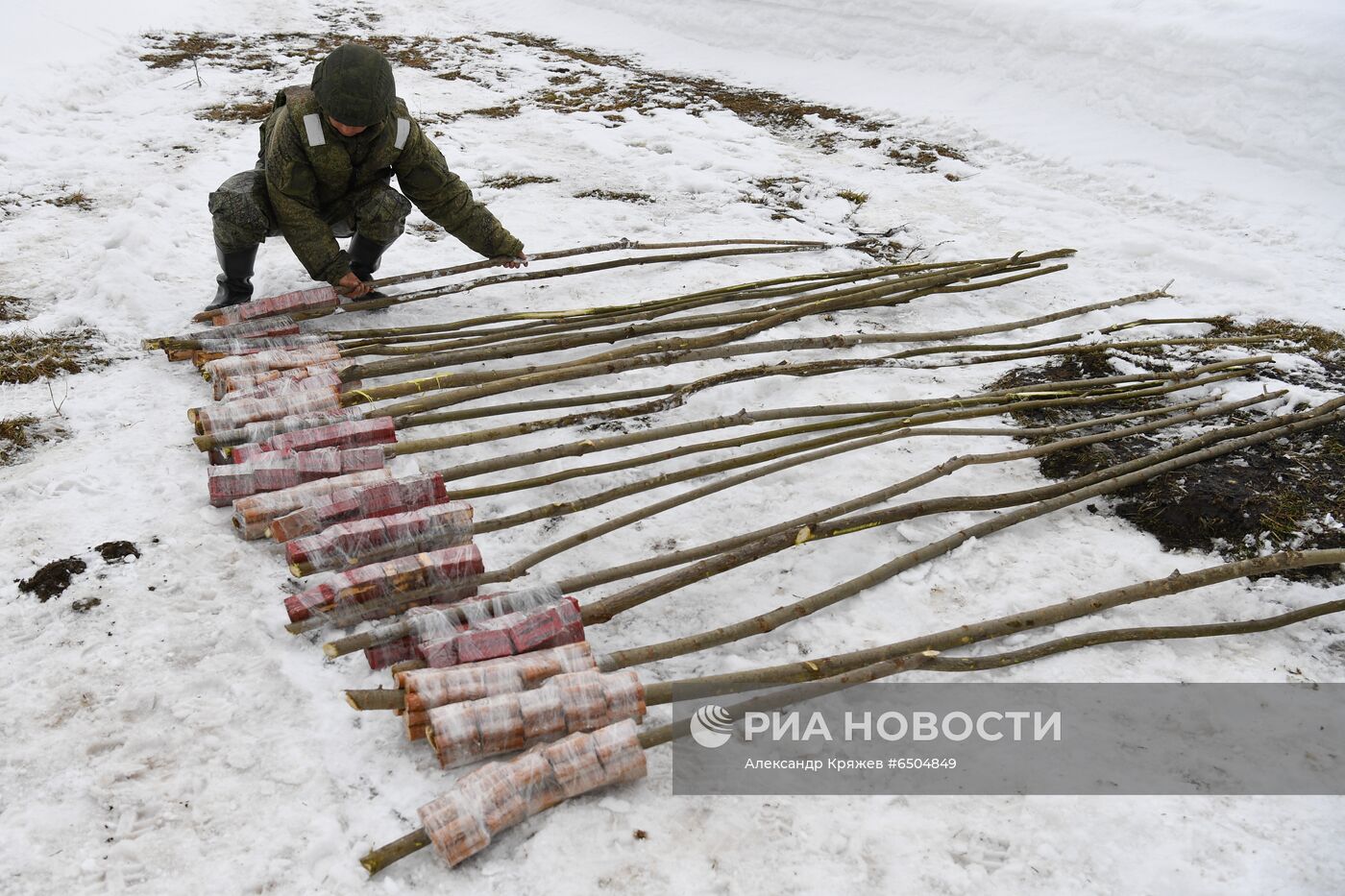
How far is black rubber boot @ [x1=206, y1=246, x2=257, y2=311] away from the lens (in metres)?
3.71

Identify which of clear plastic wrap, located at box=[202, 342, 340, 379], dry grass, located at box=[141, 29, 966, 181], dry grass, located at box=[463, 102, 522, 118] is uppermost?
dry grass, located at box=[141, 29, 966, 181]

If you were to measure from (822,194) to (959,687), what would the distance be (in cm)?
433

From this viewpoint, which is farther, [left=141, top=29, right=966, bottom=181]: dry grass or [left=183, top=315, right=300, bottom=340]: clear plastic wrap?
[left=141, top=29, right=966, bottom=181]: dry grass

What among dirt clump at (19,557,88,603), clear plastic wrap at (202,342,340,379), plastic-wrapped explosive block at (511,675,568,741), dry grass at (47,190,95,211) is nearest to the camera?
plastic-wrapped explosive block at (511,675,568,741)

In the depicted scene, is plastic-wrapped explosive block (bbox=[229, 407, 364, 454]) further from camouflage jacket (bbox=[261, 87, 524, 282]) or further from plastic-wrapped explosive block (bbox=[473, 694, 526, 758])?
plastic-wrapped explosive block (bbox=[473, 694, 526, 758])

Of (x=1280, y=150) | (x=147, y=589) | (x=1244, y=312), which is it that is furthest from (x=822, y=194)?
(x=147, y=589)

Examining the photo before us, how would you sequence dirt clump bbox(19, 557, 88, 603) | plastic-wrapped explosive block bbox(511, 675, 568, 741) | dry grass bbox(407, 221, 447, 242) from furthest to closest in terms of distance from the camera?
dry grass bbox(407, 221, 447, 242), dirt clump bbox(19, 557, 88, 603), plastic-wrapped explosive block bbox(511, 675, 568, 741)

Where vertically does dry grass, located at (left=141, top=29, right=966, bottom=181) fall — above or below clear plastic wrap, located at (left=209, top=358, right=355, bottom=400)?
above

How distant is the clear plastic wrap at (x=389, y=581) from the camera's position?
7.15 feet

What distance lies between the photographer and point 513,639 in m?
2.08

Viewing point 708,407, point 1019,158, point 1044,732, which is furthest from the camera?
point 1019,158

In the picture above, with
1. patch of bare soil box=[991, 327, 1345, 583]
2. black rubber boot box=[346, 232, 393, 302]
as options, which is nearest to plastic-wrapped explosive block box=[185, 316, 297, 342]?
black rubber boot box=[346, 232, 393, 302]

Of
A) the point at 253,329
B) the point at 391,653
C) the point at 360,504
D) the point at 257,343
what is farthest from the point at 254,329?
the point at 391,653

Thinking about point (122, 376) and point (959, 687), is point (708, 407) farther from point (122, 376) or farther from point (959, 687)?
point (122, 376)
